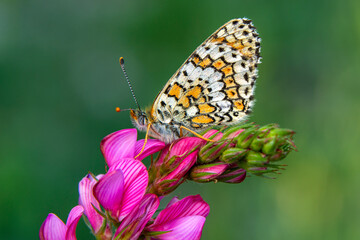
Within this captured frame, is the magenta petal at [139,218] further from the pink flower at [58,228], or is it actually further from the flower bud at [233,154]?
the flower bud at [233,154]

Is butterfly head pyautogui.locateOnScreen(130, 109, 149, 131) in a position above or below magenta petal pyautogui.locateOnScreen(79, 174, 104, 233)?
above

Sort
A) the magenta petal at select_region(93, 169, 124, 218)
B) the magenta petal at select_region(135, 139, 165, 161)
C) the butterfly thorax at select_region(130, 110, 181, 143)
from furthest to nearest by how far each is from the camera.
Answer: the butterfly thorax at select_region(130, 110, 181, 143)
the magenta petal at select_region(135, 139, 165, 161)
the magenta petal at select_region(93, 169, 124, 218)

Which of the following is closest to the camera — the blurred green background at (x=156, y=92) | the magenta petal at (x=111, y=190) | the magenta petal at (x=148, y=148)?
the magenta petal at (x=111, y=190)

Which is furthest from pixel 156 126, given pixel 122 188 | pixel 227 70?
pixel 122 188

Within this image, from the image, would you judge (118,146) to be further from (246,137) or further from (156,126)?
(156,126)

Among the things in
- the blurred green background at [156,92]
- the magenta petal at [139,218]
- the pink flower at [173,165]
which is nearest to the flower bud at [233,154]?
the pink flower at [173,165]

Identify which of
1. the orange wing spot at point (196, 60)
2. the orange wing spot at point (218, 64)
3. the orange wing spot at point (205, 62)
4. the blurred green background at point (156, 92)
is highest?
the orange wing spot at point (196, 60)

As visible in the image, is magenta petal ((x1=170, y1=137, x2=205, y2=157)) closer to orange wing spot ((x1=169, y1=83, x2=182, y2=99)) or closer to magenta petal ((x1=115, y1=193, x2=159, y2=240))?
magenta petal ((x1=115, y1=193, x2=159, y2=240))

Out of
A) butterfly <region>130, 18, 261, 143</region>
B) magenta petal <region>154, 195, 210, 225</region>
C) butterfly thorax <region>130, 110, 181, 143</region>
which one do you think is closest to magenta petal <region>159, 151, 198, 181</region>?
magenta petal <region>154, 195, 210, 225</region>
